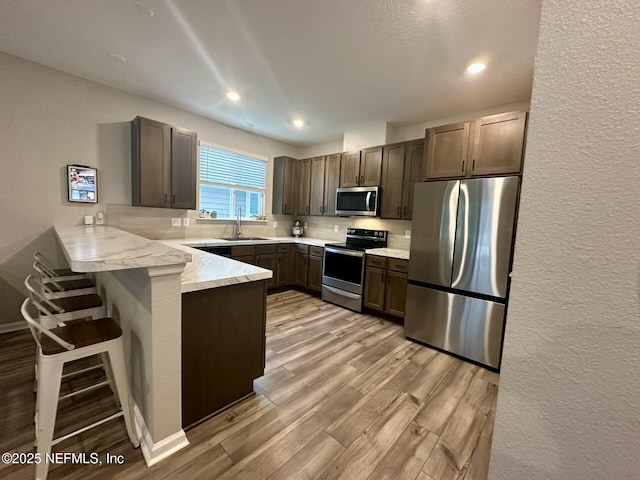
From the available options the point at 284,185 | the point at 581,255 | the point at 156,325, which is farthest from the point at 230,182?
the point at 581,255

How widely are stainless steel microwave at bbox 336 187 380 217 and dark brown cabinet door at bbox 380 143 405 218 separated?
11 centimetres

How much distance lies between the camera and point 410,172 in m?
3.48

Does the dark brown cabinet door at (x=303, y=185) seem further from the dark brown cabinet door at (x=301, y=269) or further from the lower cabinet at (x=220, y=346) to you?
the lower cabinet at (x=220, y=346)

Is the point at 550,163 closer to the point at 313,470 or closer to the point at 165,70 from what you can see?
the point at 313,470

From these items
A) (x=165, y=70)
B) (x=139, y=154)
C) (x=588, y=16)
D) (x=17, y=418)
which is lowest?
(x=17, y=418)

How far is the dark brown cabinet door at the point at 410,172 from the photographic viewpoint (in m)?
3.41

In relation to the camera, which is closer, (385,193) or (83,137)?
(83,137)

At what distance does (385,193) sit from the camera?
374cm

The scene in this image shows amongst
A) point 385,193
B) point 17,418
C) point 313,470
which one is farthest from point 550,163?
point 385,193

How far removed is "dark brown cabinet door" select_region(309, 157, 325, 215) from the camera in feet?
14.9

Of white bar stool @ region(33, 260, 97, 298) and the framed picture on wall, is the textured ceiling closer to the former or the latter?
the framed picture on wall

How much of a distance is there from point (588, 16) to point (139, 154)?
3.75 meters

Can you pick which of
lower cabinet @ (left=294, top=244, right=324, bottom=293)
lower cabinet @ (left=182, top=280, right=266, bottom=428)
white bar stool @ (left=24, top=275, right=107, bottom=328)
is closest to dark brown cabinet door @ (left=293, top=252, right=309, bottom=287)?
lower cabinet @ (left=294, top=244, right=324, bottom=293)

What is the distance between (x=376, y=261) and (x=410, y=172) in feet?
4.18
